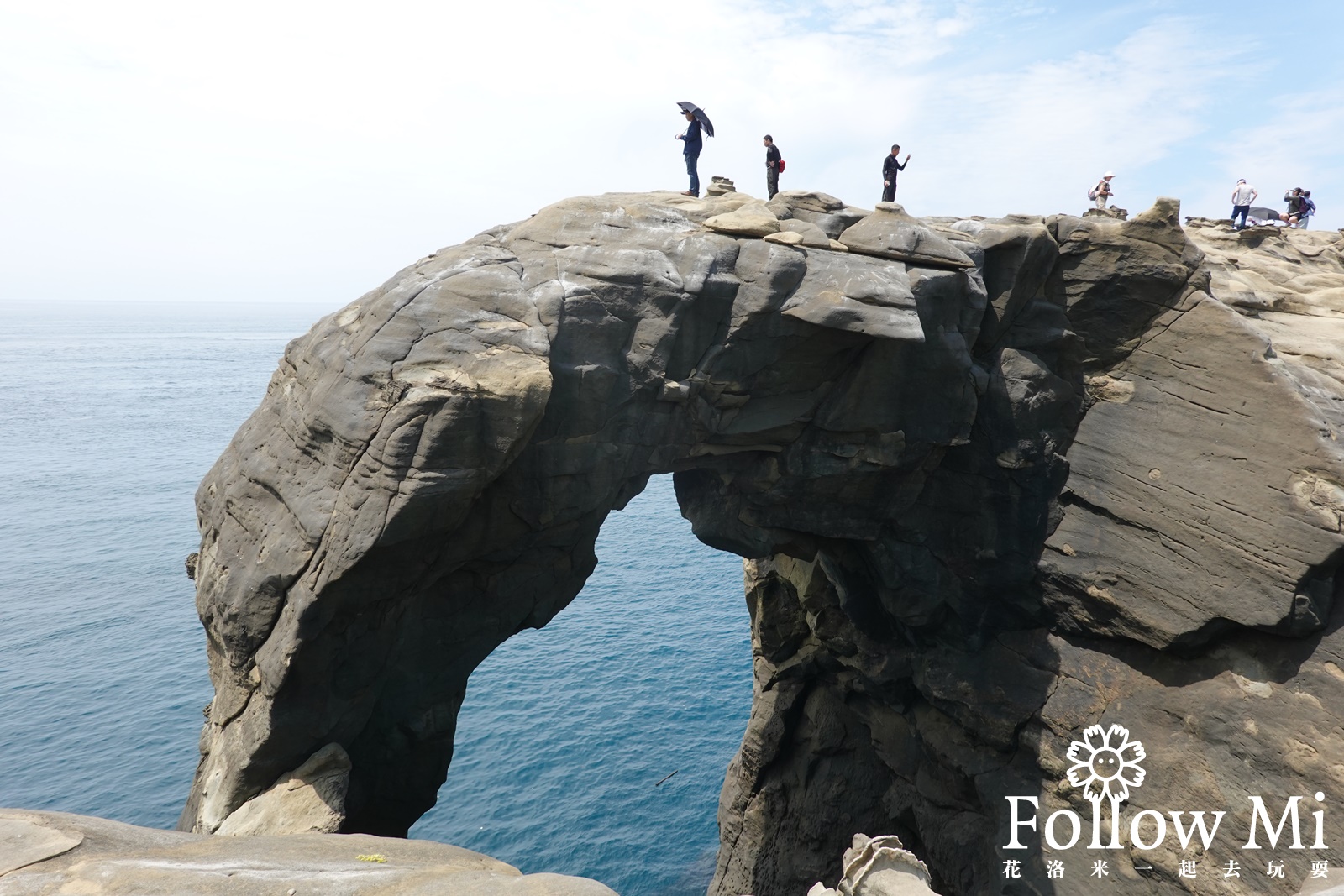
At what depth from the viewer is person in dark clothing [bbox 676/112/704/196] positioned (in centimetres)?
1789

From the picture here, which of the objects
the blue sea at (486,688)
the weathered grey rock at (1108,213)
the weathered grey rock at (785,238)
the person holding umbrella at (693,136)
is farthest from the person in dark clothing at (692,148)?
the blue sea at (486,688)

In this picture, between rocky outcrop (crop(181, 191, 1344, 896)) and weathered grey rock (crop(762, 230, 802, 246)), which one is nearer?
rocky outcrop (crop(181, 191, 1344, 896))

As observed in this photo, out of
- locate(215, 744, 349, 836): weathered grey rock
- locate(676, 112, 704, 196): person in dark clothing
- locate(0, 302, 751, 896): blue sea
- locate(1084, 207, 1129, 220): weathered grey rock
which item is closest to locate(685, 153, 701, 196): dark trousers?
locate(676, 112, 704, 196): person in dark clothing

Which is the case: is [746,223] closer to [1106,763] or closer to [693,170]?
[693,170]

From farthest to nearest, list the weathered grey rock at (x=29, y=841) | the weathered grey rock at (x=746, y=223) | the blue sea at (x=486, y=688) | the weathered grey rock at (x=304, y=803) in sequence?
1. the blue sea at (x=486, y=688)
2. the weathered grey rock at (x=746, y=223)
3. the weathered grey rock at (x=304, y=803)
4. the weathered grey rock at (x=29, y=841)

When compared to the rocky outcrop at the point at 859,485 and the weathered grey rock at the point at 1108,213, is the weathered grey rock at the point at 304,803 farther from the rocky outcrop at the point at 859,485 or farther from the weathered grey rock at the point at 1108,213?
the weathered grey rock at the point at 1108,213

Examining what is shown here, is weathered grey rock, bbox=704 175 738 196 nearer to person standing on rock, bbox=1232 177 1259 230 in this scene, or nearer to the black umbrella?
the black umbrella

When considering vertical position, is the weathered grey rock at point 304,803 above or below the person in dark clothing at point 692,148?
below

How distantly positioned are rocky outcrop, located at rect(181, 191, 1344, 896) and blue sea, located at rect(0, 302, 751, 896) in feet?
39.8

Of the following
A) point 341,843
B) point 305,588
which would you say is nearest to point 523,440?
point 305,588

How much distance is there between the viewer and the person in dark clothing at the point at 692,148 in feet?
58.7

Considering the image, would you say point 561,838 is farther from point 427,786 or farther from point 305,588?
point 305,588

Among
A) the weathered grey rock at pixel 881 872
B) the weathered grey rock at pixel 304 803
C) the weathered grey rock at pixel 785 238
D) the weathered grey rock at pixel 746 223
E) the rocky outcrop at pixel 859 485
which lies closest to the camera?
the weathered grey rock at pixel 881 872

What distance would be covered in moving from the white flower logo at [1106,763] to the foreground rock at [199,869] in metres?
12.2
